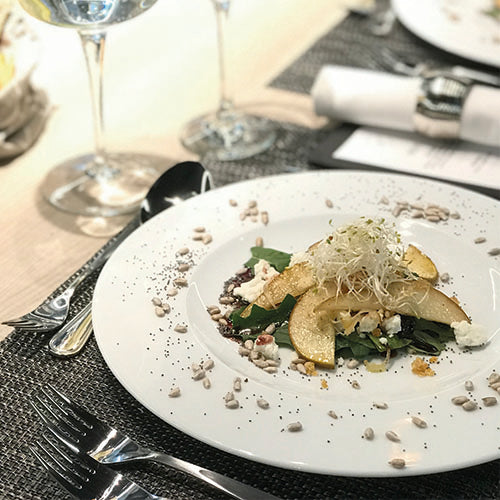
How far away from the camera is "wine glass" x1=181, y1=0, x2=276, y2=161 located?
65.7 inches

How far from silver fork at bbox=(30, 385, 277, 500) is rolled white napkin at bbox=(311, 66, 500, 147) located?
1.00m

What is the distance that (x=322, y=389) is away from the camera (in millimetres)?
941

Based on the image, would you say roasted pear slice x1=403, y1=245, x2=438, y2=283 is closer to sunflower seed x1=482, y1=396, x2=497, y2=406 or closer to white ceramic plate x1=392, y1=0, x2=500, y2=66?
sunflower seed x1=482, y1=396, x2=497, y2=406

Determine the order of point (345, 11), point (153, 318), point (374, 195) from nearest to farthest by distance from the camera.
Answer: point (153, 318), point (374, 195), point (345, 11)

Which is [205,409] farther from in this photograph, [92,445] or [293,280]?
[293,280]

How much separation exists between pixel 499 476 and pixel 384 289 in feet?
0.89

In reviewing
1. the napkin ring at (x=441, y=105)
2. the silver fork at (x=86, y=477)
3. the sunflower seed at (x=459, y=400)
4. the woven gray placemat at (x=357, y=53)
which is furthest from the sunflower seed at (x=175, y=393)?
the woven gray placemat at (x=357, y=53)

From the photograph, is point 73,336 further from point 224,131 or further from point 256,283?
point 224,131

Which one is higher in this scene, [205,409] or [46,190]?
[205,409]

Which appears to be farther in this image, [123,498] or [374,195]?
[374,195]

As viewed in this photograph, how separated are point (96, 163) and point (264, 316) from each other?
69cm

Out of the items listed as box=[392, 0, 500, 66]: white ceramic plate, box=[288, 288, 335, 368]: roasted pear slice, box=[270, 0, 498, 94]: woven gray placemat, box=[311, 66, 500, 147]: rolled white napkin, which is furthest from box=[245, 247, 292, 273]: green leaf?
box=[392, 0, 500, 66]: white ceramic plate

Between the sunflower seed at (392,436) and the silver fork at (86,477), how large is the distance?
0.26 meters

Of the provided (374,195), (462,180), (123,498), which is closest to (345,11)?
(462,180)
